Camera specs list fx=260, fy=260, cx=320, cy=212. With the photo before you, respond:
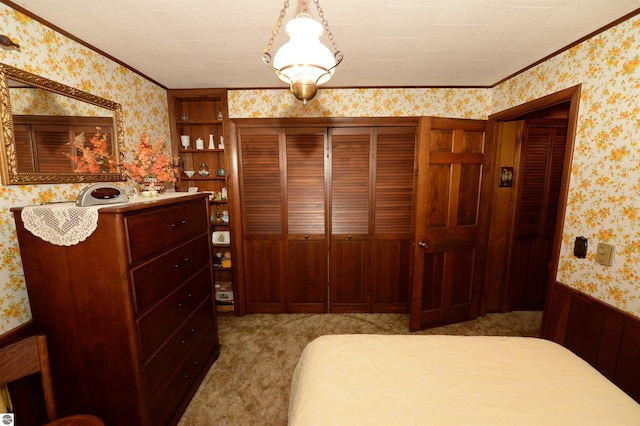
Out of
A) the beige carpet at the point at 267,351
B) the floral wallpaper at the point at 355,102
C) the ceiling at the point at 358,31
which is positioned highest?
the ceiling at the point at 358,31

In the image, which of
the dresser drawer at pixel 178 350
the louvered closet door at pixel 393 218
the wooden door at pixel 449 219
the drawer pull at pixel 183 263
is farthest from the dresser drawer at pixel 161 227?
the wooden door at pixel 449 219

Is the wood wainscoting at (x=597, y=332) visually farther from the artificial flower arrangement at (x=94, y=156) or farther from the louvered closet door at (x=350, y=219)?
the artificial flower arrangement at (x=94, y=156)

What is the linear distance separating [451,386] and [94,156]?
253 cm

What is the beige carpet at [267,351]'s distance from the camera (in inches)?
71.7

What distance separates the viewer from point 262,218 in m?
2.93

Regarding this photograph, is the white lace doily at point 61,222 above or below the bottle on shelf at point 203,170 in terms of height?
below

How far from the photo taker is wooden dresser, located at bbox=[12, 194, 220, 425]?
128 centimetres

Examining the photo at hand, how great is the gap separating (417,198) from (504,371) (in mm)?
1540

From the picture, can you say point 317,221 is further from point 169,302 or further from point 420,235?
point 169,302

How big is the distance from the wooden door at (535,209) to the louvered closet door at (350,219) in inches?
65.0

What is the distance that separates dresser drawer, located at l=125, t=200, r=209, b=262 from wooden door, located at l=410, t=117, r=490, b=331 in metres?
1.96

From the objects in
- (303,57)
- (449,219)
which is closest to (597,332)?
(449,219)

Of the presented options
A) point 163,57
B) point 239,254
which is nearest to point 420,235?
point 239,254

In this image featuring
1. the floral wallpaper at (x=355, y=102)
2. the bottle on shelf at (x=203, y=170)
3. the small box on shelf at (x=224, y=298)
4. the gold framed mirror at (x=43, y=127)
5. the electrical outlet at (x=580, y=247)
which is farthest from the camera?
the small box on shelf at (x=224, y=298)
